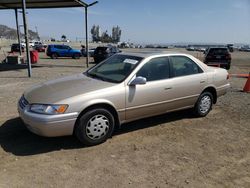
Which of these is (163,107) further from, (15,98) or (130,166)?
(15,98)

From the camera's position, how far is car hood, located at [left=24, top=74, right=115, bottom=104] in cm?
438

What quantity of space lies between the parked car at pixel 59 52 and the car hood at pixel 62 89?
25833 millimetres

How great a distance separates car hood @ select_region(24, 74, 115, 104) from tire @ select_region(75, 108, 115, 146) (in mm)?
414

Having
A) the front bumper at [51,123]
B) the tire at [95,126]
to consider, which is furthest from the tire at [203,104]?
the front bumper at [51,123]

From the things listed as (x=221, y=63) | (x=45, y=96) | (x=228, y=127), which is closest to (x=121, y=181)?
(x=45, y=96)

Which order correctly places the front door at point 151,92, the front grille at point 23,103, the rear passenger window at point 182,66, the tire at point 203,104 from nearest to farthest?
the front grille at point 23,103 → the front door at point 151,92 → the rear passenger window at point 182,66 → the tire at point 203,104

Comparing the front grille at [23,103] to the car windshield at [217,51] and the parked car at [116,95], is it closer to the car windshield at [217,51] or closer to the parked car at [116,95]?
the parked car at [116,95]

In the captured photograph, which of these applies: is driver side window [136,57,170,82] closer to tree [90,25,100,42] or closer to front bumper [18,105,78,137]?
front bumper [18,105,78,137]

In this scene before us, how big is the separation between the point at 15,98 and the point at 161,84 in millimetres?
4789

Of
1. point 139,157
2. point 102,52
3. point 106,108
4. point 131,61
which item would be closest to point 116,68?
point 131,61

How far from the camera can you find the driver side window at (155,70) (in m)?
5.15

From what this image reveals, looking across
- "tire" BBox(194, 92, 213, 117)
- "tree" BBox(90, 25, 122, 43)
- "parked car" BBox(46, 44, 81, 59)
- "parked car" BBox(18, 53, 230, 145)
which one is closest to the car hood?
"parked car" BBox(18, 53, 230, 145)

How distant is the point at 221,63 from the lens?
59.0 feet

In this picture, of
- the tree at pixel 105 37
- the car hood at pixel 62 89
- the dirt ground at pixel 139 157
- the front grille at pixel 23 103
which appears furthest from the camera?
the tree at pixel 105 37
